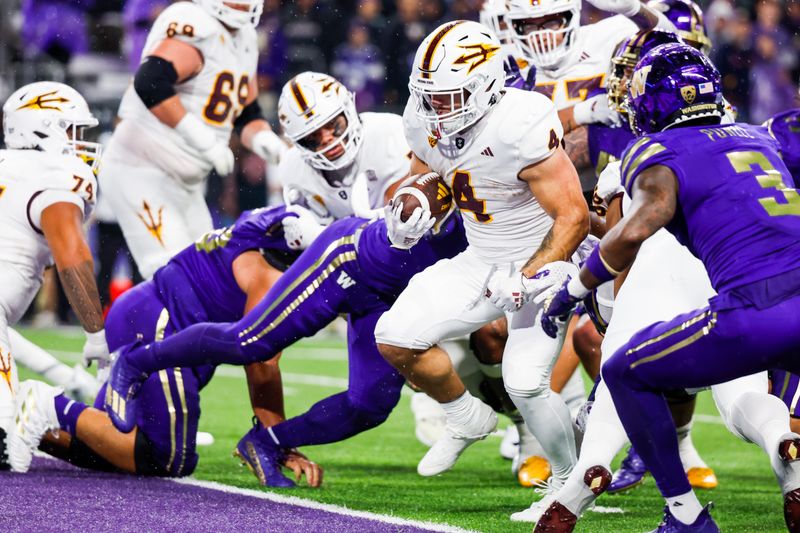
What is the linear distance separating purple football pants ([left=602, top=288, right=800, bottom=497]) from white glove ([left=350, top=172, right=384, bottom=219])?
1.69 meters

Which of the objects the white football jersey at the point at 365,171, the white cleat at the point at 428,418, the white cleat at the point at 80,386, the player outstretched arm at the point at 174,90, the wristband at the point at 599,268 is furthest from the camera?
the player outstretched arm at the point at 174,90

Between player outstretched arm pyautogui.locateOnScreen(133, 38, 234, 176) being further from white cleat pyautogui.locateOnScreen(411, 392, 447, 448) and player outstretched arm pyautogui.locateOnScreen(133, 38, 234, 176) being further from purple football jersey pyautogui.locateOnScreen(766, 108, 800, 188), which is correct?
purple football jersey pyautogui.locateOnScreen(766, 108, 800, 188)

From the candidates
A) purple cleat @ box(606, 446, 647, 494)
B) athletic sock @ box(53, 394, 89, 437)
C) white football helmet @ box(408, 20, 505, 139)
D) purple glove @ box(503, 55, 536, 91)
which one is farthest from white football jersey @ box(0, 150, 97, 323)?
purple cleat @ box(606, 446, 647, 494)

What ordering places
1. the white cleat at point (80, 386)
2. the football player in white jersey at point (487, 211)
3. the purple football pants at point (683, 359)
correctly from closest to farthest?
the purple football pants at point (683, 359), the football player in white jersey at point (487, 211), the white cleat at point (80, 386)

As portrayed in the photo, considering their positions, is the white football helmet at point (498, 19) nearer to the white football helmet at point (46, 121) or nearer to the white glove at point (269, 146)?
the white glove at point (269, 146)

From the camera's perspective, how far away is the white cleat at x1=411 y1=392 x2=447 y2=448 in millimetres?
6305

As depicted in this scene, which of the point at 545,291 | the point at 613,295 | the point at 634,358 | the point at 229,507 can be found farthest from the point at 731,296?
the point at 229,507

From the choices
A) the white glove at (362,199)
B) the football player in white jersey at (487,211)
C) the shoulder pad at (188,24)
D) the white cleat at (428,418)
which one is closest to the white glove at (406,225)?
the football player in white jersey at (487,211)

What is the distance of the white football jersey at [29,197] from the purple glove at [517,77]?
5.85ft

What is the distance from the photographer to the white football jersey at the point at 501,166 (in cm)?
445

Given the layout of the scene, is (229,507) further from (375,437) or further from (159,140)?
(159,140)

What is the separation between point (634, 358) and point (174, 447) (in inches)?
87.6

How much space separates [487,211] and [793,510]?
1.49 meters

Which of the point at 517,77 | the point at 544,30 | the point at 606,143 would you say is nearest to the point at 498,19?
the point at 544,30
